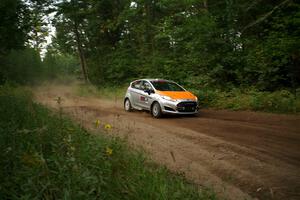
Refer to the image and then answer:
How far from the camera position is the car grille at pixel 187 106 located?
13008mm

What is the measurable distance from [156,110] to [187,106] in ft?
4.42

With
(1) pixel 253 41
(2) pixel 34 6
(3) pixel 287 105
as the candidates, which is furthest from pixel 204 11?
(2) pixel 34 6

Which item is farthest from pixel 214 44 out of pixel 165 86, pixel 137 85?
pixel 137 85

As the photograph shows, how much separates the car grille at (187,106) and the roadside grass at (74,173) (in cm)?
716

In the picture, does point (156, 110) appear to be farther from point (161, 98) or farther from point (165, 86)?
point (165, 86)

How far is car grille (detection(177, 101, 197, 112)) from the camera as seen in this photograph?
13.0m

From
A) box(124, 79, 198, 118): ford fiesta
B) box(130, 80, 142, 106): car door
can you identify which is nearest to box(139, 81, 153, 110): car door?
box(124, 79, 198, 118): ford fiesta

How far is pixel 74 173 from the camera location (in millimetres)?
3727

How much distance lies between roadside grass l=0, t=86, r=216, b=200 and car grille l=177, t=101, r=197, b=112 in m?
7.16

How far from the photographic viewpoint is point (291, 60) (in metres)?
16.2

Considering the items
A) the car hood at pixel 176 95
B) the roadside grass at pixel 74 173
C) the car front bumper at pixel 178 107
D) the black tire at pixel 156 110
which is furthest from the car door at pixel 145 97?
the roadside grass at pixel 74 173

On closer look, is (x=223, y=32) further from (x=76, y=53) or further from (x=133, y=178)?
(x=76, y=53)

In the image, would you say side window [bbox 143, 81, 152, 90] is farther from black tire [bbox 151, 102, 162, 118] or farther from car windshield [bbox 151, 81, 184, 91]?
black tire [bbox 151, 102, 162, 118]

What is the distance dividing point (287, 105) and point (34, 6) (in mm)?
11011
